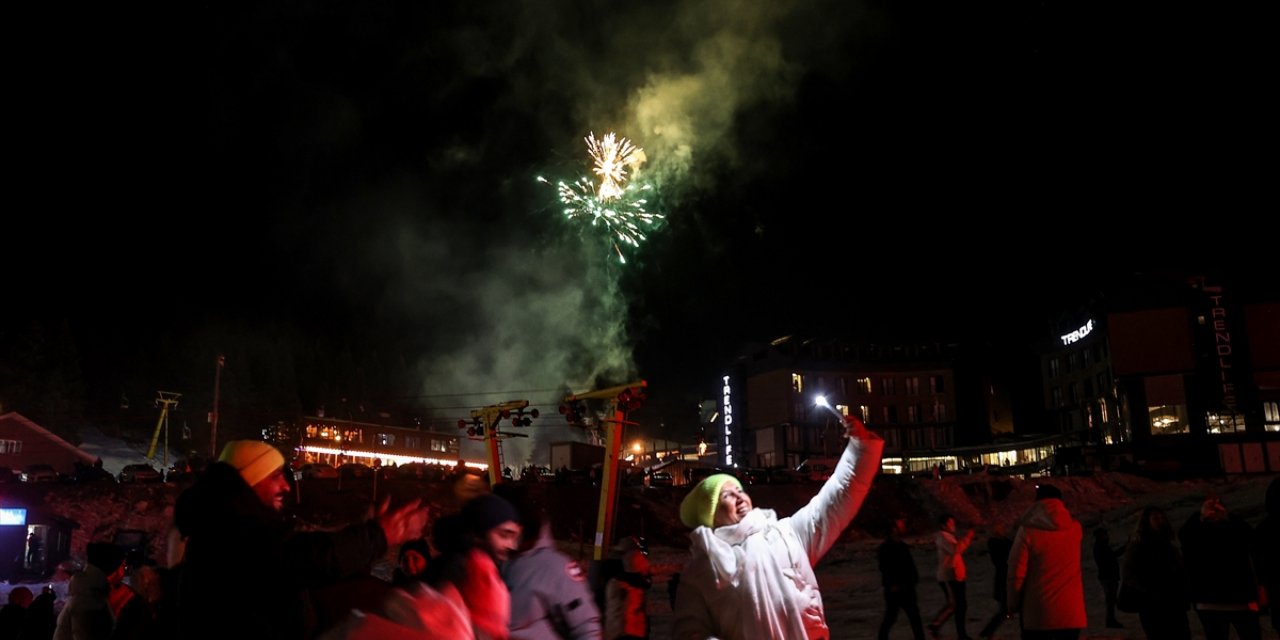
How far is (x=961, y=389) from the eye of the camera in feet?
256

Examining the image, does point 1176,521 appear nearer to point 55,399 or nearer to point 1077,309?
point 1077,309

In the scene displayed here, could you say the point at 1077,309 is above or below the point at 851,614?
above

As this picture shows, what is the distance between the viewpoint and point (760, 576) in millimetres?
3883

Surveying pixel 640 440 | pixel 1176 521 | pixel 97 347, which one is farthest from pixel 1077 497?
pixel 97 347

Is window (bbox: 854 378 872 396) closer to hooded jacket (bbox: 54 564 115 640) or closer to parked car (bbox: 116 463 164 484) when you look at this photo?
parked car (bbox: 116 463 164 484)

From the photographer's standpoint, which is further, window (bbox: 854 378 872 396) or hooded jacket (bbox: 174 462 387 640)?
window (bbox: 854 378 872 396)

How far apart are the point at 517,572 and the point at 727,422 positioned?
2948 inches

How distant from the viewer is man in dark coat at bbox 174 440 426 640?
2.98 metres

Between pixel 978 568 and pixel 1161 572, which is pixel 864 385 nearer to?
pixel 978 568

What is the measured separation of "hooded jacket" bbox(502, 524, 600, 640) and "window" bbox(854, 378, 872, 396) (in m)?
75.1

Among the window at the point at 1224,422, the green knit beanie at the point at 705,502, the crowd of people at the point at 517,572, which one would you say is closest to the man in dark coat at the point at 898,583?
the crowd of people at the point at 517,572

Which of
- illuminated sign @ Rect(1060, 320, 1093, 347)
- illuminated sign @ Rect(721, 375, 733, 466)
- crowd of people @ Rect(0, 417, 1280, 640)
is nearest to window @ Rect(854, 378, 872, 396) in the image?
illuminated sign @ Rect(721, 375, 733, 466)

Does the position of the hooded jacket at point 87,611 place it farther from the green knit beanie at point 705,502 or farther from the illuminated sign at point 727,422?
the illuminated sign at point 727,422

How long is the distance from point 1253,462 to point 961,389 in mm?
30508
